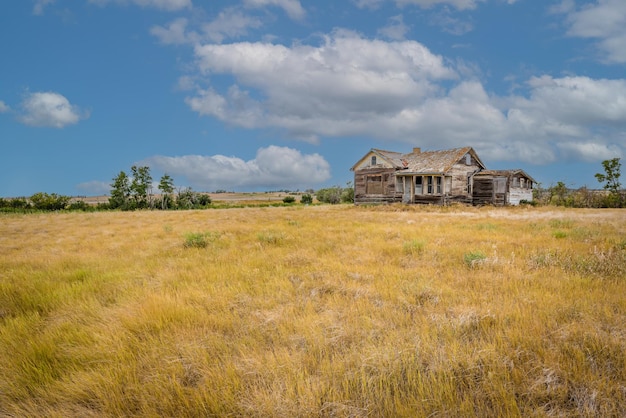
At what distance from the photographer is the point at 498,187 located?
34.2 meters

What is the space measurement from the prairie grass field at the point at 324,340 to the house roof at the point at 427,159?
2658cm

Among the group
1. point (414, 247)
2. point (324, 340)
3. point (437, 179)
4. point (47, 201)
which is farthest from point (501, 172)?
point (47, 201)

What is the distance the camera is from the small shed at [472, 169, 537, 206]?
33.8 m

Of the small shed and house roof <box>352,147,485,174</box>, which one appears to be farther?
the small shed

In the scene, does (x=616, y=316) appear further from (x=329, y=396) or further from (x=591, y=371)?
(x=329, y=396)

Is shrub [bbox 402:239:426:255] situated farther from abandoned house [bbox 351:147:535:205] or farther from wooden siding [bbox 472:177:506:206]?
wooden siding [bbox 472:177:506:206]

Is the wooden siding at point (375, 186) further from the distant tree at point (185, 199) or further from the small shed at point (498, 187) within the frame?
the distant tree at point (185, 199)

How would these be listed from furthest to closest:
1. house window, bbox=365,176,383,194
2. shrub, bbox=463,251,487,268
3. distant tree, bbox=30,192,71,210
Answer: distant tree, bbox=30,192,71,210
house window, bbox=365,176,383,194
shrub, bbox=463,251,487,268

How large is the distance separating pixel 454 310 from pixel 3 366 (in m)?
4.99

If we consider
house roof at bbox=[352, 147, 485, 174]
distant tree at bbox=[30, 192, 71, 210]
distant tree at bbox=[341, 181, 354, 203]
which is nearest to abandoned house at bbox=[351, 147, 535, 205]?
house roof at bbox=[352, 147, 485, 174]

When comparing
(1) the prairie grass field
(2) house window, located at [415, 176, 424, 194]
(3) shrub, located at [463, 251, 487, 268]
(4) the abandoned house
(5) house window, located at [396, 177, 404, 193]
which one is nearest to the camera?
(1) the prairie grass field

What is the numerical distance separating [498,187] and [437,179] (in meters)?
7.50

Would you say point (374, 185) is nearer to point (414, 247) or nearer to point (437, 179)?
point (437, 179)

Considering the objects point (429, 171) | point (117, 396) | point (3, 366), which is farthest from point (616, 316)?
point (429, 171)
